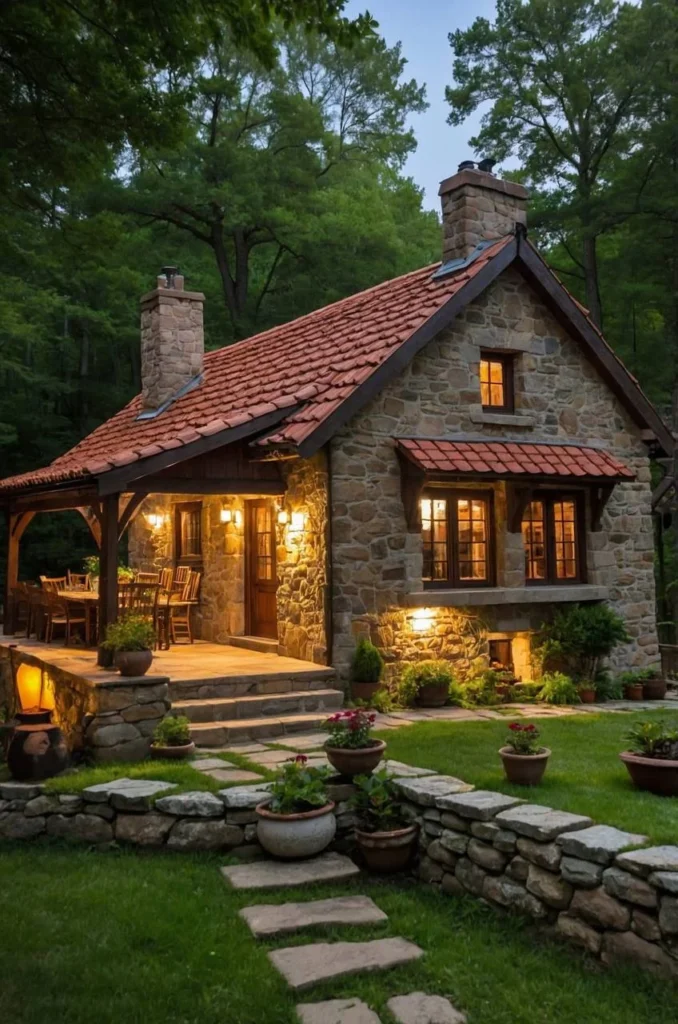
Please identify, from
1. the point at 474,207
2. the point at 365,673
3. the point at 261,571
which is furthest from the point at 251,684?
the point at 474,207

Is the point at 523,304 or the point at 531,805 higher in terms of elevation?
the point at 523,304

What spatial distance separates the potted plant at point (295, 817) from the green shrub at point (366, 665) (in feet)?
12.0

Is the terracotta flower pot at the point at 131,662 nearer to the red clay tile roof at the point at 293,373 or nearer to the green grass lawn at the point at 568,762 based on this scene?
the red clay tile roof at the point at 293,373

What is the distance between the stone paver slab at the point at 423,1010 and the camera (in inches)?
168

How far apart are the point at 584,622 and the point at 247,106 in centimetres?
1905

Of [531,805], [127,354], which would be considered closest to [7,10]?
[531,805]

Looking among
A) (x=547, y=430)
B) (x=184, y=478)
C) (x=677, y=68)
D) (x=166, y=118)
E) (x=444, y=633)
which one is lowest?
(x=444, y=633)

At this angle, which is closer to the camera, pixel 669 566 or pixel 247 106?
pixel 669 566

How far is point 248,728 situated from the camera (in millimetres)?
8938

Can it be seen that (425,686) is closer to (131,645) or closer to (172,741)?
(172,741)

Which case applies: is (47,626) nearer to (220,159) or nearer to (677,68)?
(220,159)

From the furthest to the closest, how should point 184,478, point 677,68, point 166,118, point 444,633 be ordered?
1. point 677,68
2. point 444,633
3. point 184,478
4. point 166,118

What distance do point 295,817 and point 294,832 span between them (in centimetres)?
12

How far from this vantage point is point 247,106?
2434 cm
